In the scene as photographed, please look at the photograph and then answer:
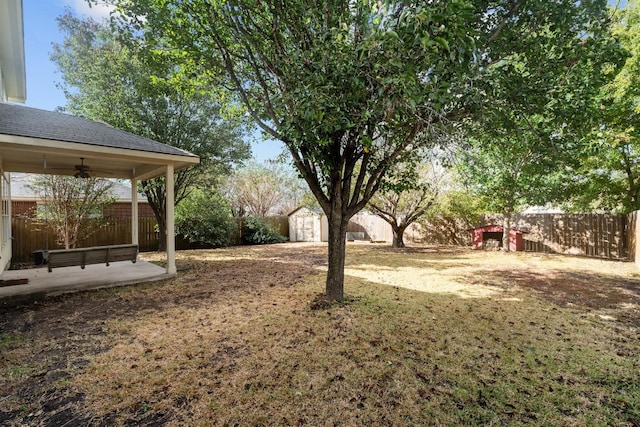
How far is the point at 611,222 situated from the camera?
37.1 feet

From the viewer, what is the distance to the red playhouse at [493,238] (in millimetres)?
13930

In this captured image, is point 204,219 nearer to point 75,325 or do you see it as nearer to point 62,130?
point 62,130

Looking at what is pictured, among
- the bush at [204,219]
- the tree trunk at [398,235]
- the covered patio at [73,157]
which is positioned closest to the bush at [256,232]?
the bush at [204,219]

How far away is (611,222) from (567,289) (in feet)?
23.9

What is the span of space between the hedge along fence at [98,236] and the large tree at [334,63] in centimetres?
1003

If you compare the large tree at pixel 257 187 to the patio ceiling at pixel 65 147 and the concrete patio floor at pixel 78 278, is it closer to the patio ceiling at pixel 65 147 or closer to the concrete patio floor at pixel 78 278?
the patio ceiling at pixel 65 147

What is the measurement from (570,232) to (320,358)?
553 inches

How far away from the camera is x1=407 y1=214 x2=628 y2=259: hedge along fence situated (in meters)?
11.2

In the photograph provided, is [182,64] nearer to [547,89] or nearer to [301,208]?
[547,89]

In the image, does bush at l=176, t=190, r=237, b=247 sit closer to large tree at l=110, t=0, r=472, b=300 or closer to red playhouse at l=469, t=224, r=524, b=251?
large tree at l=110, t=0, r=472, b=300

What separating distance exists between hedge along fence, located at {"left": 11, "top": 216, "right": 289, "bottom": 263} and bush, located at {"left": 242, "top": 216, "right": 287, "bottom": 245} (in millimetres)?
349

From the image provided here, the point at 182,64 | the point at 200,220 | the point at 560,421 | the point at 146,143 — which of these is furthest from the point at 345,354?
→ the point at 200,220

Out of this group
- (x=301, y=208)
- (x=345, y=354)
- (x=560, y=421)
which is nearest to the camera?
(x=560, y=421)

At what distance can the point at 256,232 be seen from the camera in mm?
17938
